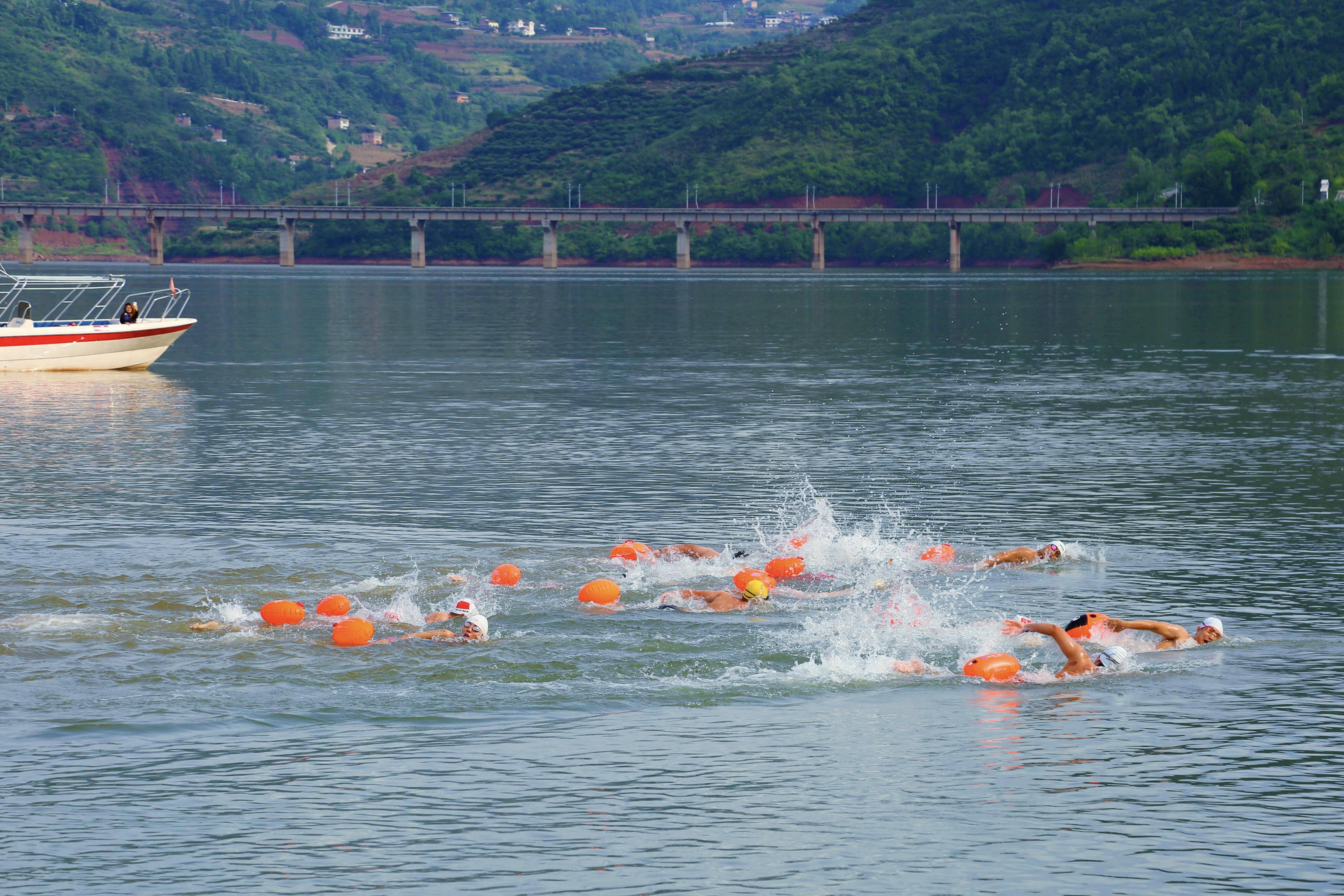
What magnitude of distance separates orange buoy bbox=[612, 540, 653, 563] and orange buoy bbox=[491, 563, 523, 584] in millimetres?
1781

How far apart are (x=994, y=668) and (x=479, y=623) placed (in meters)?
6.70

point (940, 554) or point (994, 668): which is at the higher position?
point (940, 554)

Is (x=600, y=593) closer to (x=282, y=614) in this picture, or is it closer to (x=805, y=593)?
(x=805, y=593)

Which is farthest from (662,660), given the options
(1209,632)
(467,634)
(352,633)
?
(1209,632)

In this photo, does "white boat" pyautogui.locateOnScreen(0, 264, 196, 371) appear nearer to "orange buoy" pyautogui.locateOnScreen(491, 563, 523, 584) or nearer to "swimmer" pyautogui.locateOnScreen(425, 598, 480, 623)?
"orange buoy" pyautogui.locateOnScreen(491, 563, 523, 584)

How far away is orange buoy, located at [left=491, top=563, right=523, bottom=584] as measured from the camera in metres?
25.1

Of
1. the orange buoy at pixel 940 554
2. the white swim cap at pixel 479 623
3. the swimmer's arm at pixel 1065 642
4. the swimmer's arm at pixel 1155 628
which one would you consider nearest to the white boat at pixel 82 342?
the orange buoy at pixel 940 554

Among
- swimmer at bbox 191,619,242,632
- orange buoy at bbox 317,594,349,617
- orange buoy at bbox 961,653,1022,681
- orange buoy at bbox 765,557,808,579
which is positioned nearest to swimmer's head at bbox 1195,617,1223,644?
orange buoy at bbox 961,653,1022,681

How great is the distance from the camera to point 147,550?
2775cm

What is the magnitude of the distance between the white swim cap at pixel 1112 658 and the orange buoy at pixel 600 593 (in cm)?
704

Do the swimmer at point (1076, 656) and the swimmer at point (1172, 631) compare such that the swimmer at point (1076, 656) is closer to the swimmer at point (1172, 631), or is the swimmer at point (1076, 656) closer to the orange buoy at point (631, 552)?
the swimmer at point (1172, 631)

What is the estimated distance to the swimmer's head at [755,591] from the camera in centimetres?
2412

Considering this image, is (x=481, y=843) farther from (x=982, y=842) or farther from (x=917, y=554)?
(x=917, y=554)

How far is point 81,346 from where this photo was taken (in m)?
67.1
